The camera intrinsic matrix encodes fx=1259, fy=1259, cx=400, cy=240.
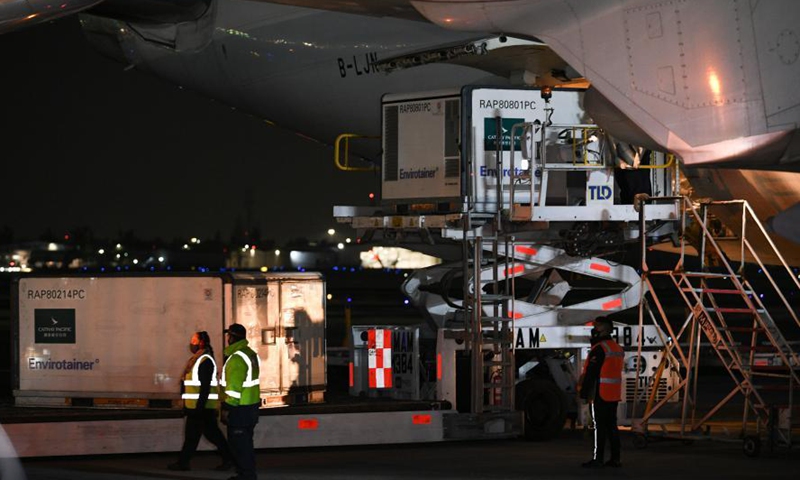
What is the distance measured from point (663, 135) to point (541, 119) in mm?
3477

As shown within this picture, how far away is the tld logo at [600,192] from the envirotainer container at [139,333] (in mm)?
3443

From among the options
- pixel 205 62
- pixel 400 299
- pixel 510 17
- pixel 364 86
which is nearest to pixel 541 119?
pixel 510 17

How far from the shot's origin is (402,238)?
14617mm

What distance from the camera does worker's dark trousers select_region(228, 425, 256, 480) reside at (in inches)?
410

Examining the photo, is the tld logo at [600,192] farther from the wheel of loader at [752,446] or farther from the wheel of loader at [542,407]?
the wheel of loader at [752,446]

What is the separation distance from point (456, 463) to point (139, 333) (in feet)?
11.7

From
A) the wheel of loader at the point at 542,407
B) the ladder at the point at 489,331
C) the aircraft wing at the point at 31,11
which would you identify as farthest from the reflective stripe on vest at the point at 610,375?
the aircraft wing at the point at 31,11

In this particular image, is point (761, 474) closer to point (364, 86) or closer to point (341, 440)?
point (341, 440)

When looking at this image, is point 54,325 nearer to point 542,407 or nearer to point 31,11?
point 31,11

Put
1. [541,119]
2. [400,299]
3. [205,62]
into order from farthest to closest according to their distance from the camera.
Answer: [400,299], [205,62], [541,119]

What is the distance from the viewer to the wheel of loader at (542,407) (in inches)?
545

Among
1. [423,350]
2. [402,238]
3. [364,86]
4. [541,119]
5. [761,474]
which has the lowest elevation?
[761,474]

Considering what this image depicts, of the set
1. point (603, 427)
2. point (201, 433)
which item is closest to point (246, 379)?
point (201, 433)

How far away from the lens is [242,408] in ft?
34.5
